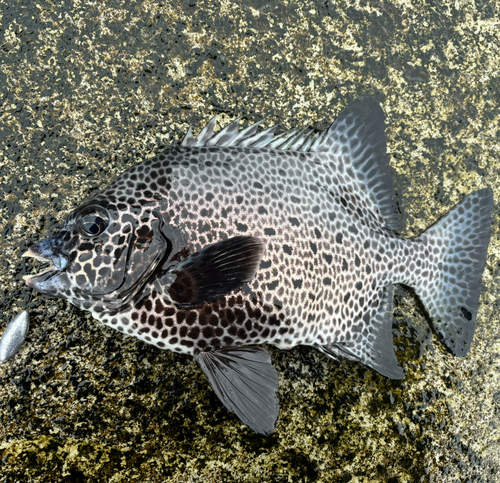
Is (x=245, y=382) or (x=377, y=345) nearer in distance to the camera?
(x=245, y=382)

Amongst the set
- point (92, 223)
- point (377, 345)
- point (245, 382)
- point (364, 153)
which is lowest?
point (377, 345)

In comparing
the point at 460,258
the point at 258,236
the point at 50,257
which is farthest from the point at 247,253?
the point at 460,258

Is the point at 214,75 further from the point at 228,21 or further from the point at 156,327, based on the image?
the point at 156,327

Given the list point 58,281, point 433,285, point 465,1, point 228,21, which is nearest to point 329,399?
point 433,285

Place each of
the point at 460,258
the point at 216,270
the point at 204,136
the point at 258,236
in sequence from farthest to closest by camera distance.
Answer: the point at 460,258 → the point at 204,136 → the point at 258,236 → the point at 216,270

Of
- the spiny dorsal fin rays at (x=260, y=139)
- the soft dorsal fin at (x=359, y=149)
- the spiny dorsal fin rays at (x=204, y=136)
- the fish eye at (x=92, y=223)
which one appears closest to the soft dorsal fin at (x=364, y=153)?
the soft dorsal fin at (x=359, y=149)

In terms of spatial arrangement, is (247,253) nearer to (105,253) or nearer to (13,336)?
(105,253)

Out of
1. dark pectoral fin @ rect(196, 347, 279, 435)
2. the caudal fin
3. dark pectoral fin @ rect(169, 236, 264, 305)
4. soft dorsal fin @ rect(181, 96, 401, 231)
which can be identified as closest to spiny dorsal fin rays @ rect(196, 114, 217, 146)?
soft dorsal fin @ rect(181, 96, 401, 231)
